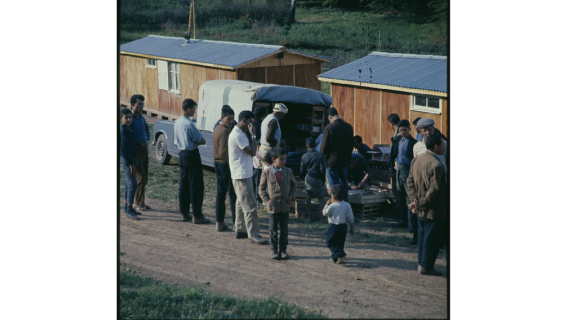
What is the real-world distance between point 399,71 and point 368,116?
1167 mm

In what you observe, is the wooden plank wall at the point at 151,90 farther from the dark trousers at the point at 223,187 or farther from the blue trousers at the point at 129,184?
the dark trousers at the point at 223,187

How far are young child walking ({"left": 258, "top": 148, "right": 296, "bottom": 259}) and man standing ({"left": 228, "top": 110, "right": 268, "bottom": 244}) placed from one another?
517 mm

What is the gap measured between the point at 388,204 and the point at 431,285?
2925 millimetres

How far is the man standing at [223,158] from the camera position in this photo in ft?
26.3

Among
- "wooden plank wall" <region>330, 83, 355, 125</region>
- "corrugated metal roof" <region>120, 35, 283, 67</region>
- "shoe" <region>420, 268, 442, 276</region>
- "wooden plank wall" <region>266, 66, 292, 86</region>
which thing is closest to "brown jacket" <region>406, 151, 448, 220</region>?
"shoe" <region>420, 268, 442, 276</region>

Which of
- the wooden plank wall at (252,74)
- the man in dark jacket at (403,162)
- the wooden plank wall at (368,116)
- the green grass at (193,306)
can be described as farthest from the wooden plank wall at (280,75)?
the green grass at (193,306)

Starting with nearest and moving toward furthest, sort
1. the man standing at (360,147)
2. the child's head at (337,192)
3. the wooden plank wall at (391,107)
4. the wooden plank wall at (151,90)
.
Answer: the child's head at (337,192)
the man standing at (360,147)
the wooden plank wall at (391,107)
the wooden plank wall at (151,90)

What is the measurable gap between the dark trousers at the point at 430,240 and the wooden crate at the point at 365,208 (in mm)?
2221

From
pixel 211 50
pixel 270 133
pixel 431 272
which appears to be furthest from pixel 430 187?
pixel 211 50

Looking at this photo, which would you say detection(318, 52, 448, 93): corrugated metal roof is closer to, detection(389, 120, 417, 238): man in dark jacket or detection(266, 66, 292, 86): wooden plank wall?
detection(389, 120, 417, 238): man in dark jacket

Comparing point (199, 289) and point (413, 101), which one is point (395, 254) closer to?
point (199, 289)

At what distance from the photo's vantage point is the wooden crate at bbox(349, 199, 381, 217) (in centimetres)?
899

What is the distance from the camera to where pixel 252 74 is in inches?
580

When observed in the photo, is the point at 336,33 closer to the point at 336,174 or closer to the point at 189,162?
the point at 336,174
